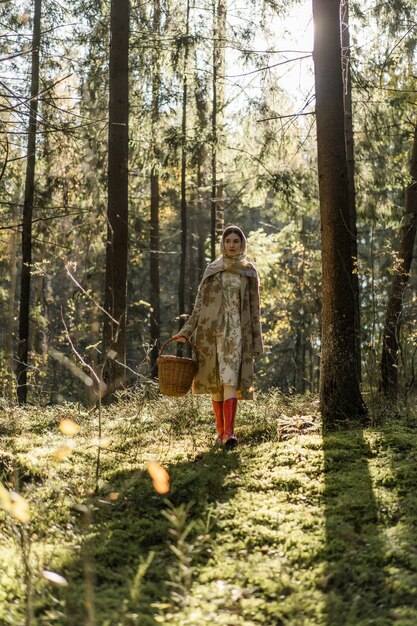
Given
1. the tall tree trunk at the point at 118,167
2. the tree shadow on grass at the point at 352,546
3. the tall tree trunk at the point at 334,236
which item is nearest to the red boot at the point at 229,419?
the tall tree trunk at the point at 334,236

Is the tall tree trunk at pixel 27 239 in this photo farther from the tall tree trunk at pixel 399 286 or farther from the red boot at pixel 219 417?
the red boot at pixel 219 417

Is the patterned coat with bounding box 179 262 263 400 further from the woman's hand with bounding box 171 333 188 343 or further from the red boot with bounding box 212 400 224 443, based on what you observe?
the red boot with bounding box 212 400 224 443

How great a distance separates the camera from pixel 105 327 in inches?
405

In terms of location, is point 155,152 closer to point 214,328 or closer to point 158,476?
point 214,328

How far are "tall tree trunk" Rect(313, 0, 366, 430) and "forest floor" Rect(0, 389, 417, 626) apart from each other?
0.42m

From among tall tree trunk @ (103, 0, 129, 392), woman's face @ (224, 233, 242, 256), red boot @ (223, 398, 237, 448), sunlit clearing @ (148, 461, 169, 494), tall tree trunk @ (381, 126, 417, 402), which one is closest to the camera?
sunlit clearing @ (148, 461, 169, 494)

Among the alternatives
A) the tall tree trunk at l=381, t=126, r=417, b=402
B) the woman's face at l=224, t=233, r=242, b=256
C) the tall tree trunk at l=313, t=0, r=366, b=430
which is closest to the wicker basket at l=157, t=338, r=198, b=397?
the woman's face at l=224, t=233, r=242, b=256

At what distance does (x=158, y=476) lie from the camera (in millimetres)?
5172

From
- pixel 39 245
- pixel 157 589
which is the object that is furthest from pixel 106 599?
pixel 39 245

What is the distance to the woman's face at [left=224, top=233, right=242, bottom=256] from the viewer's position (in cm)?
686

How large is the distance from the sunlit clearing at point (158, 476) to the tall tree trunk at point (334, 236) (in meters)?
2.01

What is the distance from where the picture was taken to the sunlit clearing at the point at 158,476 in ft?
16.0

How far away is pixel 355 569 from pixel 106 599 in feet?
4.41

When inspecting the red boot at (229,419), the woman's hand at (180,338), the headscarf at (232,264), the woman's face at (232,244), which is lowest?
the red boot at (229,419)
